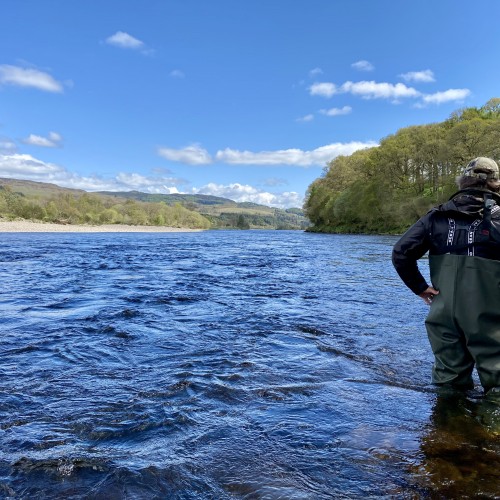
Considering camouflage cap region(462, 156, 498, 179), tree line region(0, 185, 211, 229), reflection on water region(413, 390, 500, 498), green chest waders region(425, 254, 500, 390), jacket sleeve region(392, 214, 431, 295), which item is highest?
tree line region(0, 185, 211, 229)

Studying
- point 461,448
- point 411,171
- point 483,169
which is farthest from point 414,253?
point 411,171

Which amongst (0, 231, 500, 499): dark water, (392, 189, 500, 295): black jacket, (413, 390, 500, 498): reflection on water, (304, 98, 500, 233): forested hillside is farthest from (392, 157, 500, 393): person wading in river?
(304, 98, 500, 233): forested hillside

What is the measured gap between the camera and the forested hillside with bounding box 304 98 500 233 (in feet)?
147

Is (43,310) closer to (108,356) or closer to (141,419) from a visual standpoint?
(108,356)

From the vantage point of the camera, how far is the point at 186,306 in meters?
10.3

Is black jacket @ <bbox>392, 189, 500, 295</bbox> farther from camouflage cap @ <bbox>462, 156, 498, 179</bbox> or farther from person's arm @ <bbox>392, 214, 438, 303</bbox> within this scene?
camouflage cap @ <bbox>462, 156, 498, 179</bbox>

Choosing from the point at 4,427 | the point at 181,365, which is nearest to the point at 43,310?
the point at 181,365

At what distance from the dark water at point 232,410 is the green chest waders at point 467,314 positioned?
1.33 feet

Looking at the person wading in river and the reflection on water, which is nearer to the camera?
the reflection on water

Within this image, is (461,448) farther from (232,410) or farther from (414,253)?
(232,410)

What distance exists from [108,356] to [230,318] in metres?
3.22

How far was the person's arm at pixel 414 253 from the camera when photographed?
4.24m

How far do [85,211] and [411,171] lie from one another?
94.5 metres

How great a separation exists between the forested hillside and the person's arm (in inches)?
1737
